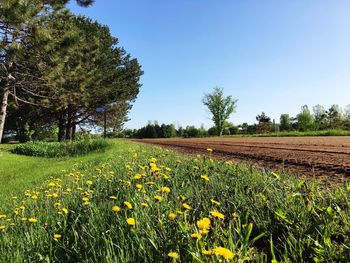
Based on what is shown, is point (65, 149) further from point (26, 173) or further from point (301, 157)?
point (301, 157)

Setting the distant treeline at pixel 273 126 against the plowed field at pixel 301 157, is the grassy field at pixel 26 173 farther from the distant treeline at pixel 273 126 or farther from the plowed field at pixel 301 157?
the distant treeline at pixel 273 126

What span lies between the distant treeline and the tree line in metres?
13.1

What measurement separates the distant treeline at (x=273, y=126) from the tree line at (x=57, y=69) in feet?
42.9

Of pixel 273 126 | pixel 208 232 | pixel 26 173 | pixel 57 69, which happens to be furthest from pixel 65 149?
pixel 273 126

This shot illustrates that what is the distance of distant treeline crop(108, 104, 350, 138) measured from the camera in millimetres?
41900

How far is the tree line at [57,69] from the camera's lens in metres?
14.0

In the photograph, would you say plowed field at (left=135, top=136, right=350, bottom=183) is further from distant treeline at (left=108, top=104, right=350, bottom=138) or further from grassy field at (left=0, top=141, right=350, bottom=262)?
distant treeline at (left=108, top=104, right=350, bottom=138)

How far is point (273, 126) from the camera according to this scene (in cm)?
4603

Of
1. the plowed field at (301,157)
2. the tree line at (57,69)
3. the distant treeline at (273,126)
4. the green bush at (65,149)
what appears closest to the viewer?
the plowed field at (301,157)

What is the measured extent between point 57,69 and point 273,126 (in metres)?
36.2

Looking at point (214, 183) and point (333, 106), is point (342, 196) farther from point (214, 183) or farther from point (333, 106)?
point (333, 106)

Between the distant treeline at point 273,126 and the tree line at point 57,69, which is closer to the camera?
the tree line at point 57,69

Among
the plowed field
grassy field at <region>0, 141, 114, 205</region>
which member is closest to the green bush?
grassy field at <region>0, 141, 114, 205</region>

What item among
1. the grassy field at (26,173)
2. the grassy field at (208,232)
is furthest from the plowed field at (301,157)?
the grassy field at (26,173)
